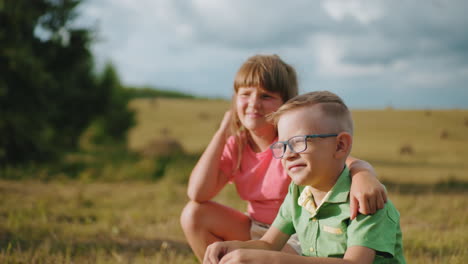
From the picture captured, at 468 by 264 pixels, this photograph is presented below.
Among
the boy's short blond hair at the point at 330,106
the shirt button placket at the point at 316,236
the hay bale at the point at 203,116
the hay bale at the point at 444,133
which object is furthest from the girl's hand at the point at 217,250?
the hay bale at the point at 203,116

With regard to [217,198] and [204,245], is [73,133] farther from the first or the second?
[204,245]

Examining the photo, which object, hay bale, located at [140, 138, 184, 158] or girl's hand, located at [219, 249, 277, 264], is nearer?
girl's hand, located at [219, 249, 277, 264]

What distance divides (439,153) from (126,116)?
41.6 feet

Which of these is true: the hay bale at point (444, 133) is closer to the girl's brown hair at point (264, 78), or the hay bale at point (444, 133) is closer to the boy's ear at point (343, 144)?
the girl's brown hair at point (264, 78)

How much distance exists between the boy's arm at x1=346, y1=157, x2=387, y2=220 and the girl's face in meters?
0.92

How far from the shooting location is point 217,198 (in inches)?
250

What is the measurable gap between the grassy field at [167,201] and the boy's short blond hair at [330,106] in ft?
5.43

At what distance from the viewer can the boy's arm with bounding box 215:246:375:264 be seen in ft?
4.93

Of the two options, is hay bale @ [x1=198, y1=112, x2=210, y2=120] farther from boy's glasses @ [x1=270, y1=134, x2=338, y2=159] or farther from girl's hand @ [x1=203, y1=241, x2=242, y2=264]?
boy's glasses @ [x1=270, y1=134, x2=338, y2=159]

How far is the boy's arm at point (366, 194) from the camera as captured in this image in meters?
1.53

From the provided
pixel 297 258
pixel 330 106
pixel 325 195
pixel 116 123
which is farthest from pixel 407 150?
pixel 116 123

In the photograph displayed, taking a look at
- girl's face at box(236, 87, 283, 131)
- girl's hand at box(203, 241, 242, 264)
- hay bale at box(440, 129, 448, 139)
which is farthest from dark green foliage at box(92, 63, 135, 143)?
girl's hand at box(203, 241, 242, 264)

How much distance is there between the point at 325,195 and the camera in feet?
A: 5.71

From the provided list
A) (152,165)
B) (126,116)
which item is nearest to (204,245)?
(152,165)
